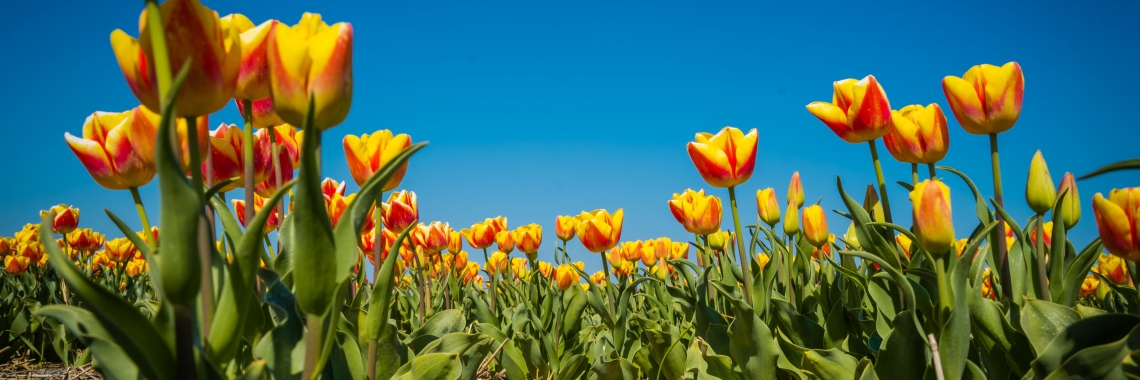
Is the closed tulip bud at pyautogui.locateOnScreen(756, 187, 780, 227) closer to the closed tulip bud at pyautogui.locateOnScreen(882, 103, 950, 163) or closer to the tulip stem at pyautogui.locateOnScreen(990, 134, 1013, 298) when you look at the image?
the closed tulip bud at pyautogui.locateOnScreen(882, 103, 950, 163)

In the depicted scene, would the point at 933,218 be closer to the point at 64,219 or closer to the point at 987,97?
the point at 987,97

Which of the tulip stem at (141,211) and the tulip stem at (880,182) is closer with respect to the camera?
the tulip stem at (141,211)

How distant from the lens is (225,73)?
3.16 feet

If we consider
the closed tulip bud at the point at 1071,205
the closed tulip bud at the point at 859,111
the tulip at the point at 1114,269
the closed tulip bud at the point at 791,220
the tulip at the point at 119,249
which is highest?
the tulip at the point at 119,249

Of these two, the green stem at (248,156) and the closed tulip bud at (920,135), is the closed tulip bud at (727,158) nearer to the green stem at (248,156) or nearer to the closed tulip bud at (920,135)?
the closed tulip bud at (920,135)

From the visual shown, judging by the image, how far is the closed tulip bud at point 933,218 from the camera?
1.40 m

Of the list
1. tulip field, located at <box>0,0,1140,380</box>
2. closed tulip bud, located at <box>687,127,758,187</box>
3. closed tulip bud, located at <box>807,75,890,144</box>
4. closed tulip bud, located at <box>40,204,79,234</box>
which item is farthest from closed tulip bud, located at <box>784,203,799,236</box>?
closed tulip bud, located at <box>40,204,79,234</box>

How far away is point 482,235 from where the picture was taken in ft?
15.2

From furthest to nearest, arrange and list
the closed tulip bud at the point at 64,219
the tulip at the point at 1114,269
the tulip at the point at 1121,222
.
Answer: the closed tulip bud at the point at 64,219
the tulip at the point at 1114,269
the tulip at the point at 1121,222

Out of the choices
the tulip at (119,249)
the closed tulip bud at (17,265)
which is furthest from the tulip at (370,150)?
the closed tulip bud at (17,265)

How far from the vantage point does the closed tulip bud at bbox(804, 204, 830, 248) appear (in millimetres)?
2703

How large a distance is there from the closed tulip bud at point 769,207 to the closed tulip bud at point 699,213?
0.27m

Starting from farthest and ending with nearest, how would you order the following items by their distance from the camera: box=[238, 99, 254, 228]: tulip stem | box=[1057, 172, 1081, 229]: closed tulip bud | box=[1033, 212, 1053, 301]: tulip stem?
box=[1057, 172, 1081, 229]: closed tulip bud
box=[1033, 212, 1053, 301]: tulip stem
box=[238, 99, 254, 228]: tulip stem

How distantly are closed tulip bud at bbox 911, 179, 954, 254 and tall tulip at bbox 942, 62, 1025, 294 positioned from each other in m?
0.46
